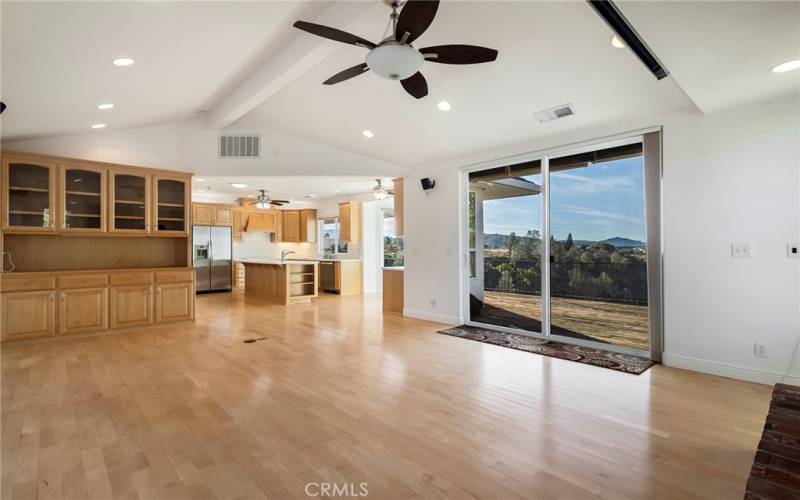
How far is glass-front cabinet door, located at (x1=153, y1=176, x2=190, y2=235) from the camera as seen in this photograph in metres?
5.63

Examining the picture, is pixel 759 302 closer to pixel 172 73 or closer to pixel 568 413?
pixel 568 413

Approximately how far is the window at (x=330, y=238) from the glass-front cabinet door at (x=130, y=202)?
17.0 feet

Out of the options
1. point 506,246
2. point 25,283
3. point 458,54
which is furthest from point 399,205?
point 25,283

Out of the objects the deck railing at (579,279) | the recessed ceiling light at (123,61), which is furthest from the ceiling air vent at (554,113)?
the recessed ceiling light at (123,61)

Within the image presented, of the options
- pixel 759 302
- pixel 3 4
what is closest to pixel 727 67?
pixel 759 302

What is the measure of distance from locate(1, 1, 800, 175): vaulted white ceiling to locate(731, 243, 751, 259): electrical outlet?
1.25 meters

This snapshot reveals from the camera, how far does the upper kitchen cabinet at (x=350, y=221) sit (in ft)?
31.4

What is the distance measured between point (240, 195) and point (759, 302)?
32.5ft

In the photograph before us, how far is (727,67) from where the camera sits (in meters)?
2.73

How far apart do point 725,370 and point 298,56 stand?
4748mm

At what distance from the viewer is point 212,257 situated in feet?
31.0

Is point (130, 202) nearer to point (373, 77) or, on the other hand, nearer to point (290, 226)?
point (373, 77)

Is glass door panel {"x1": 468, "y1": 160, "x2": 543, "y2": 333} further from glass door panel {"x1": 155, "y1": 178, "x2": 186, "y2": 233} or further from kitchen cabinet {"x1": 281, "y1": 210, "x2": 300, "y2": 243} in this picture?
kitchen cabinet {"x1": 281, "y1": 210, "x2": 300, "y2": 243}

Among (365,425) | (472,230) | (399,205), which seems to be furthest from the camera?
(399,205)
